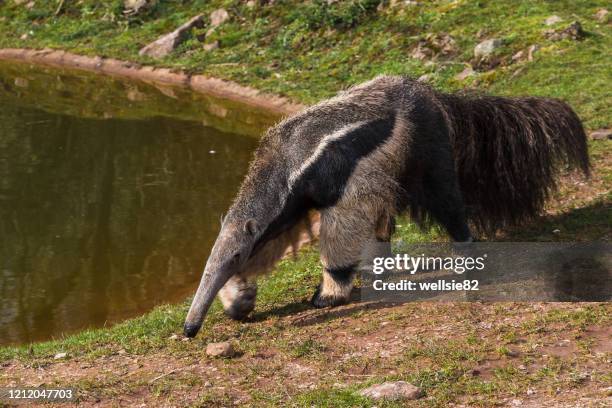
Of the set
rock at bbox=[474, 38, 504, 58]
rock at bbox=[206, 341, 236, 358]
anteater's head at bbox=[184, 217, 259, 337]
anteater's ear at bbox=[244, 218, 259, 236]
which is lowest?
rock at bbox=[206, 341, 236, 358]

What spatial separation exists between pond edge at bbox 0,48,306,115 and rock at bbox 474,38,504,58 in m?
3.08

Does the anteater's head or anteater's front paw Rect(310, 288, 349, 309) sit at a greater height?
the anteater's head

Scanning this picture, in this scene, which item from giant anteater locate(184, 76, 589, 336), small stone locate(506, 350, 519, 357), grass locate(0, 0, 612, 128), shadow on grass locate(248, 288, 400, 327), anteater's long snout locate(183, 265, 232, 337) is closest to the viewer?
small stone locate(506, 350, 519, 357)

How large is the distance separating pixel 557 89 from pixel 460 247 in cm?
611

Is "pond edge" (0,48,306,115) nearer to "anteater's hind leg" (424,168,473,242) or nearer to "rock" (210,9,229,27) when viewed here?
"rock" (210,9,229,27)

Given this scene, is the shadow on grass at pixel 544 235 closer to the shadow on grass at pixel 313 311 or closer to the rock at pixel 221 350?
the shadow on grass at pixel 313 311

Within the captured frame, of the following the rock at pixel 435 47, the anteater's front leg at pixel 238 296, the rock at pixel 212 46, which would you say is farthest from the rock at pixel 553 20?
the anteater's front leg at pixel 238 296

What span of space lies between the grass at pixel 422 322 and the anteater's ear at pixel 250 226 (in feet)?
2.32

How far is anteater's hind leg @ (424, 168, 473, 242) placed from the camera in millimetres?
6828

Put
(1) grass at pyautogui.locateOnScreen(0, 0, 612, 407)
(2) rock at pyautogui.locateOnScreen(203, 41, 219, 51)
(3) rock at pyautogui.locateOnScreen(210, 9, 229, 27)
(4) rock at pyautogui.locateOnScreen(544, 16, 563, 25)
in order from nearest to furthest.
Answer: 1. (1) grass at pyautogui.locateOnScreen(0, 0, 612, 407)
2. (4) rock at pyautogui.locateOnScreen(544, 16, 563, 25)
3. (2) rock at pyautogui.locateOnScreen(203, 41, 219, 51)
4. (3) rock at pyautogui.locateOnScreen(210, 9, 229, 27)

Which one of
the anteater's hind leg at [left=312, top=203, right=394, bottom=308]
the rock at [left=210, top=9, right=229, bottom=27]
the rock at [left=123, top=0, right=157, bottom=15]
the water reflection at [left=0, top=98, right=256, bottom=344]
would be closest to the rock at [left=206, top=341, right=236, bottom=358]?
the anteater's hind leg at [left=312, top=203, right=394, bottom=308]

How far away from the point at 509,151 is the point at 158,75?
12.7m

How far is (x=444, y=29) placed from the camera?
16.7m

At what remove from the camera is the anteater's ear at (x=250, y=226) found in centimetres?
616
